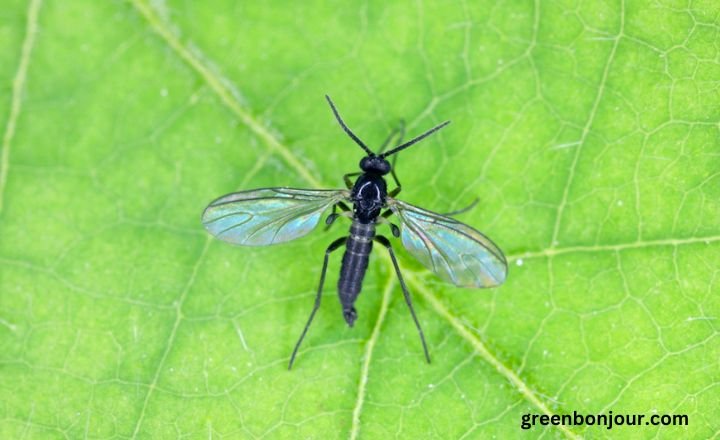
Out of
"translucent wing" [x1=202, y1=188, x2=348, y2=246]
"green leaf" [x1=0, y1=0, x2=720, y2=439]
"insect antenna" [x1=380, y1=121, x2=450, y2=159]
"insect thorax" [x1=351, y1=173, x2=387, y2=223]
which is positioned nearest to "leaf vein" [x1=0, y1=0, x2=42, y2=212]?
"green leaf" [x1=0, y1=0, x2=720, y2=439]

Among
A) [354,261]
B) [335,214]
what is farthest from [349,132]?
[354,261]

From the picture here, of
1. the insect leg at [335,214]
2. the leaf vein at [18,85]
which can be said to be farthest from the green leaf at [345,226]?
the insect leg at [335,214]

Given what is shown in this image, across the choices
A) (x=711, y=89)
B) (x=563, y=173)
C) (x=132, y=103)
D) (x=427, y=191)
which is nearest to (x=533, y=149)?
(x=563, y=173)

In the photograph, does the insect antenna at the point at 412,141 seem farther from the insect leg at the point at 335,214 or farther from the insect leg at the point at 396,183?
the insect leg at the point at 335,214

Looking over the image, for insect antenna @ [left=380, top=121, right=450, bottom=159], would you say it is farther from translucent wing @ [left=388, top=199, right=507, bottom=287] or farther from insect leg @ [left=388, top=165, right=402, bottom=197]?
translucent wing @ [left=388, top=199, right=507, bottom=287]

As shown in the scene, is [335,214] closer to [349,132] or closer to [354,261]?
[354,261]

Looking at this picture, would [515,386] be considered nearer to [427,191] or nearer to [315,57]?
[427,191]
